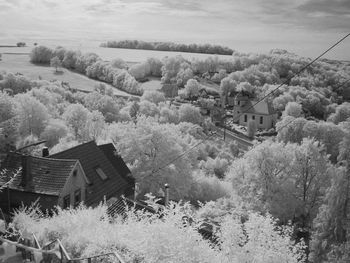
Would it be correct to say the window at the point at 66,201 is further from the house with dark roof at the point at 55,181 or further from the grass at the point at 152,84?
the grass at the point at 152,84

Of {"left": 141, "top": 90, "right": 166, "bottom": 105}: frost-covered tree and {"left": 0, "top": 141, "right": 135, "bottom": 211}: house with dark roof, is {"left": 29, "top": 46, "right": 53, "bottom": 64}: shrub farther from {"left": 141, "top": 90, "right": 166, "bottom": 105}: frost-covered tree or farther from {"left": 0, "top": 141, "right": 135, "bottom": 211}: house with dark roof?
{"left": 0, "top": 141, "right": 135, "bottom": 211}: house with dark roof

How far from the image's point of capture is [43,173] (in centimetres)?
2073

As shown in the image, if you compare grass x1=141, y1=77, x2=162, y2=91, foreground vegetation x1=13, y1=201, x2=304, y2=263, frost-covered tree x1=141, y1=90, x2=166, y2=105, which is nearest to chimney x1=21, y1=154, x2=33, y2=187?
foreground vegetation x1=13, y1=201, x2=304, y2=263

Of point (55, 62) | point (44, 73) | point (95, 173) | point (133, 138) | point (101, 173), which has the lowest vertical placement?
point (101, 173)

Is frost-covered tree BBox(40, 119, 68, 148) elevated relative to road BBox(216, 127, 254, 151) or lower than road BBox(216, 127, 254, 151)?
elevated

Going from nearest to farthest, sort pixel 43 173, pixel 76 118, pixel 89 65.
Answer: pixel 43 173
pixel 76 118
pixel 89 65

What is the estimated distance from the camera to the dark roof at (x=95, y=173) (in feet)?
75.8

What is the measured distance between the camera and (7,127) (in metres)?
42.6

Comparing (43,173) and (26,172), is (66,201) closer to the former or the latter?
(43,173)

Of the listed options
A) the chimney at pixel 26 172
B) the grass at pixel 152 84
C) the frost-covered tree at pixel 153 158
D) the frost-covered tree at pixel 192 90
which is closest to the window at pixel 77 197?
the chimney at pixel 26 172

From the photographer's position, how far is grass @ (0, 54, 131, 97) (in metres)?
112

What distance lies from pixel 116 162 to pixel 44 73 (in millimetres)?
99601

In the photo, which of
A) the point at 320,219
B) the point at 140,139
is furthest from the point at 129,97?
the point at 320,219

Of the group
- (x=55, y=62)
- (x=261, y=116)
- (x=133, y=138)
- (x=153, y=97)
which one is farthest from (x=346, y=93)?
(x=133, y=138)
